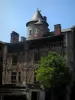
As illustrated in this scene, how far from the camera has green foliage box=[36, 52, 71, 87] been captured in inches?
1077

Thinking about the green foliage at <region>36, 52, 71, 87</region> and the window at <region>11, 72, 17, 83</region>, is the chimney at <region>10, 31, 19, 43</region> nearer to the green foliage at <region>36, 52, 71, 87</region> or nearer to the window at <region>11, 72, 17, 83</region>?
the window at <region>11, 72, 17, 83</region>

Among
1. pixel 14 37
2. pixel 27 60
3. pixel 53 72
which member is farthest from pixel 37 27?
pixel 53 72

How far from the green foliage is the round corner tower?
1035 cm

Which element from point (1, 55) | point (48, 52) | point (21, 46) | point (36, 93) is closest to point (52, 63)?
point (48, 52)

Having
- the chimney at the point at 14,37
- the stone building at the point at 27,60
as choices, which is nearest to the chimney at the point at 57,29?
the stone building at the point at 27,60

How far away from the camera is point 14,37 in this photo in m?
38.5

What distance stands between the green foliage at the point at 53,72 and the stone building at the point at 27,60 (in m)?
1.81

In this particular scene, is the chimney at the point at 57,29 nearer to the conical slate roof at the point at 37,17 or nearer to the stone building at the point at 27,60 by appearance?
the stone building at the point at 27,60

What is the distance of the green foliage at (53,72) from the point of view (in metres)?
27.3

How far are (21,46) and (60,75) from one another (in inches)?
391

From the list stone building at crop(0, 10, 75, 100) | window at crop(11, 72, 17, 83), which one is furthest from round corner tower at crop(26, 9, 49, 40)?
window at crop(11, 72, 17, 83)

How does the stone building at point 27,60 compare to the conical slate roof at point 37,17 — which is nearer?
the stone building at point 27,60

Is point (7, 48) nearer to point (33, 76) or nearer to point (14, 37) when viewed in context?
point (14, 37)

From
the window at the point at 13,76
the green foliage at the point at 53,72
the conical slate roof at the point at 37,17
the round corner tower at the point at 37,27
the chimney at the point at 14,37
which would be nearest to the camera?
the green foliage at the point at 53,72
